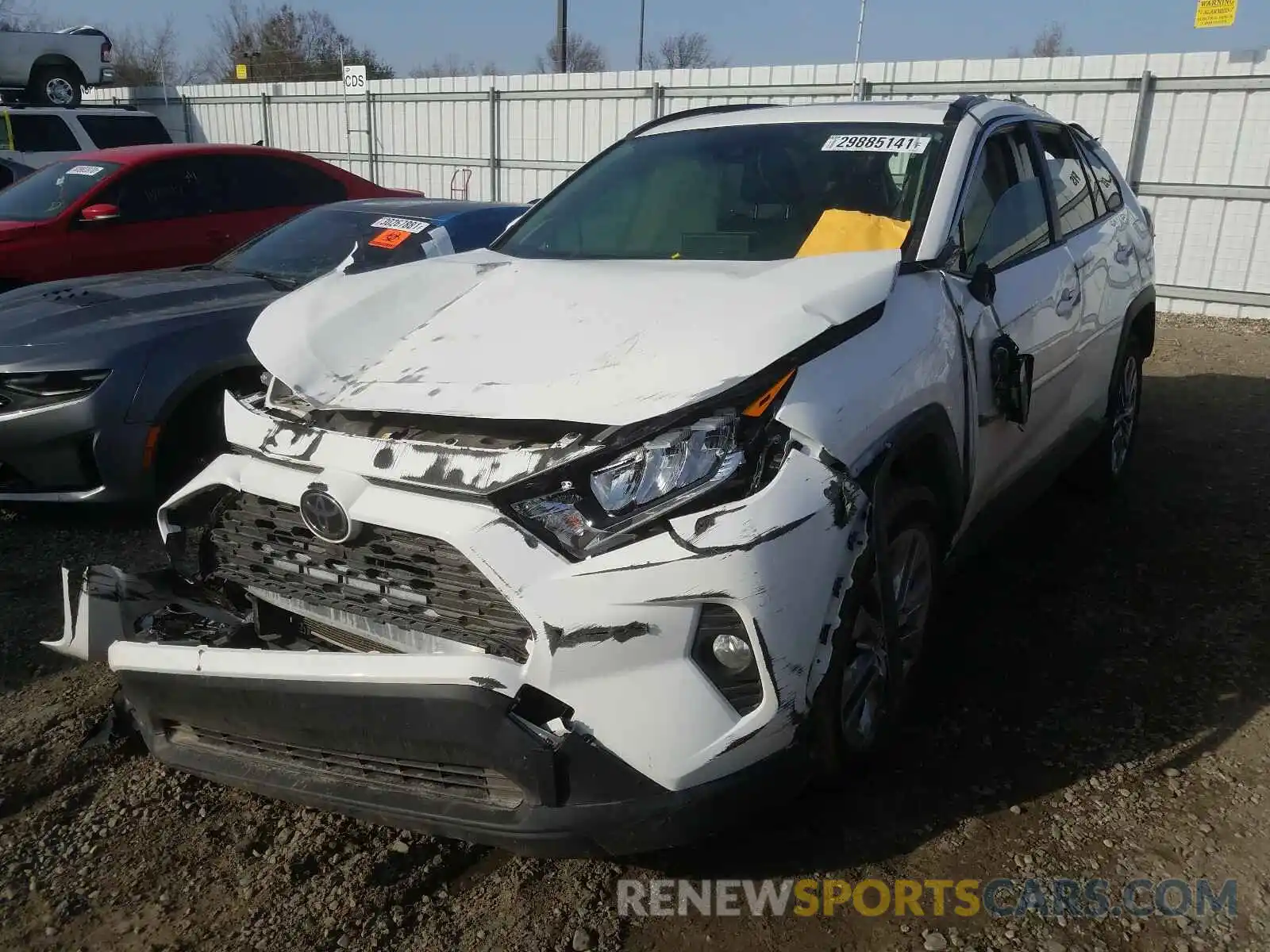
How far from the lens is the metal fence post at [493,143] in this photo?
48.0 ft

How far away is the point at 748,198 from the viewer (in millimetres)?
3346

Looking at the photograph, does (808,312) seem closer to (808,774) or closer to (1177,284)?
(808,774)

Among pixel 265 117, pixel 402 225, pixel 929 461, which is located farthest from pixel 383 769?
pixel 265 117

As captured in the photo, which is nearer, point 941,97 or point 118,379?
point 118,379

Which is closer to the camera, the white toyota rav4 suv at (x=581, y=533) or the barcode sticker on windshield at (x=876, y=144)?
the white toyota rav4 suv at (x=581, y=533)

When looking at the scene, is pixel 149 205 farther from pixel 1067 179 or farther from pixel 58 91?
pixel 58 91

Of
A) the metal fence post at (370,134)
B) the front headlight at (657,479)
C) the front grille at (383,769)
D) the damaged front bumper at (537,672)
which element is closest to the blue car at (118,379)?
the front grille at (383,769)

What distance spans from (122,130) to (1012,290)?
12378mm

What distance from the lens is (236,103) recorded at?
18812 millimetres

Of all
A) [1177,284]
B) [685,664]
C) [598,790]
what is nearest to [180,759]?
[598,790]

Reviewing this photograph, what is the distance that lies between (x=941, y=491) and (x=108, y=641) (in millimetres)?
2182

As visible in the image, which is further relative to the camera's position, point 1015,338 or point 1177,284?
point 1177,284

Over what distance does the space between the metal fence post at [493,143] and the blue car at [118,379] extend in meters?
10.4

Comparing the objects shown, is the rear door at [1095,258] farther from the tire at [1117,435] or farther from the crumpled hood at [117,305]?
the crumpled hood at [117,305]
